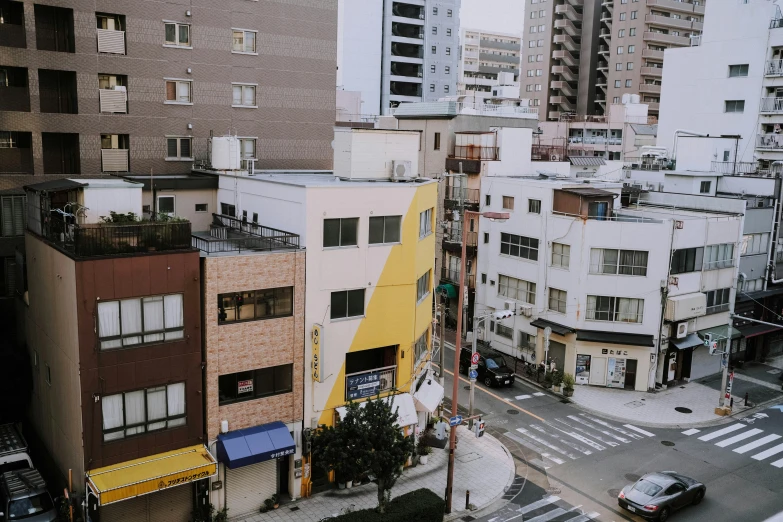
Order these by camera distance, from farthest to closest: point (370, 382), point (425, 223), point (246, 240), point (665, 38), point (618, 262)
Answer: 1. point (665, 38)
2. point (618, 262)
3. point (425, 223)
4. point (370, 382)
5. point (246, 240)

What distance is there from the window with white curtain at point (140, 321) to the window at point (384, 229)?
337 inches

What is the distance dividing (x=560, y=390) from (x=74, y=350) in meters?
29.5

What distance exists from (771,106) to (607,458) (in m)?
48.5

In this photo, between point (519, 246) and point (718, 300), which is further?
point (519, 246)

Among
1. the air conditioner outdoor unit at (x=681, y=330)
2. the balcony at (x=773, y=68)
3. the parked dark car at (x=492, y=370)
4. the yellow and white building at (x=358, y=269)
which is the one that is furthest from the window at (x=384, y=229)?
the balcony at (x=773, y=68)

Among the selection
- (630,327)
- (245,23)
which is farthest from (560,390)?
(245,23)

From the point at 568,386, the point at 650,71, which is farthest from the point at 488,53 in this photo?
the point at 568,386

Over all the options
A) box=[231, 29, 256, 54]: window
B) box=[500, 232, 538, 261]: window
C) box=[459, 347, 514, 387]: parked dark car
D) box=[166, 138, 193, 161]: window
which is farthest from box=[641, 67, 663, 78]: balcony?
box=[166, 138, 193, 161]: window

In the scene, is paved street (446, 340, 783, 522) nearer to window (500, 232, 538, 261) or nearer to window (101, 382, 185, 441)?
window (500, 232, 538, 261)

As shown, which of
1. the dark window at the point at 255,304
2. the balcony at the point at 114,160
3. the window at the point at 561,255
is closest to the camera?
the dark window at the point at 255,304

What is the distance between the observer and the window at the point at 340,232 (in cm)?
2769

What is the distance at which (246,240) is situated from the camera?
27.9 metres

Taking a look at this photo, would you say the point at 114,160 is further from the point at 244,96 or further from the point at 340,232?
the point at 340,232

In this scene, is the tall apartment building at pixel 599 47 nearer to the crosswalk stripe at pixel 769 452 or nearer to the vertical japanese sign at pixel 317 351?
the crosswalk stripe at pixel 769 452
